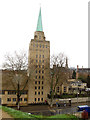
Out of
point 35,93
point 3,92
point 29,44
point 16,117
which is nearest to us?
point 16,117

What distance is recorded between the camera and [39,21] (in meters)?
35.0

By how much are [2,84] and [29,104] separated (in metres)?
9.19

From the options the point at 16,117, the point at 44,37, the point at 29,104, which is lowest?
the point at 29,104

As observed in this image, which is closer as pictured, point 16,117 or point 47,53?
point 16,117

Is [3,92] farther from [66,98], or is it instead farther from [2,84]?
[66,98]

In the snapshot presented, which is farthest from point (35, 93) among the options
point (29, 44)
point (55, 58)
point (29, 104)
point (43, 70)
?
point (29, 44)

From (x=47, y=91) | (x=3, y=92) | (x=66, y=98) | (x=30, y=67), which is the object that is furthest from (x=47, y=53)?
(x=3, y=92)

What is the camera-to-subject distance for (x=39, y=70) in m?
31.3

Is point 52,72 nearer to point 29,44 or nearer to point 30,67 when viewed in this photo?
point 30,67

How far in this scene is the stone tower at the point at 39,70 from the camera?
30281mm

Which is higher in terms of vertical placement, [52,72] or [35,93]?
[52,72]

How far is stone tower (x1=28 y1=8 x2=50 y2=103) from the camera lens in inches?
1192

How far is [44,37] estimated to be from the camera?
33500 millimetres

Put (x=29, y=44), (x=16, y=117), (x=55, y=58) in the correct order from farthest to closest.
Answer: (x=29, y=44) < (x=55, y=58) < (x=16, y=117)
